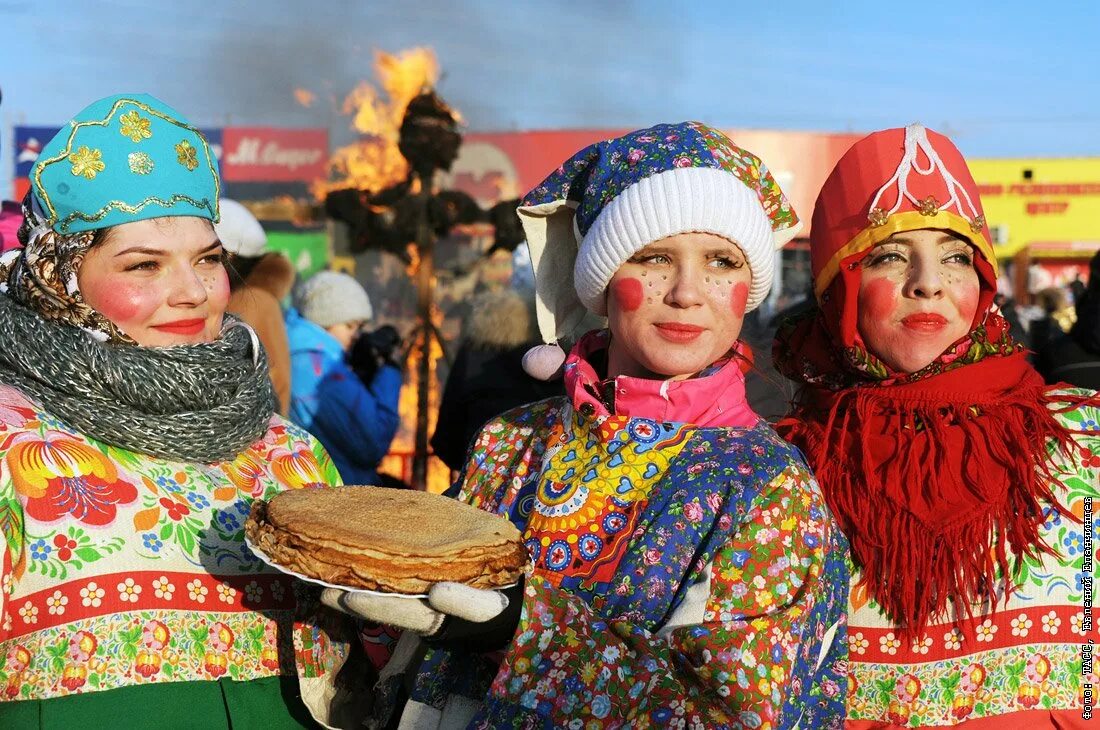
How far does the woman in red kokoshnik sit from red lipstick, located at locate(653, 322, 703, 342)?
1.71ft

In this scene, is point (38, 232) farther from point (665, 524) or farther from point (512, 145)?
point (512, 145)

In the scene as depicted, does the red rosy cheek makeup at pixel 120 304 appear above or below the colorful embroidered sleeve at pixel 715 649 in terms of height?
→ above

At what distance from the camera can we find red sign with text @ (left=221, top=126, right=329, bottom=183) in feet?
95.2

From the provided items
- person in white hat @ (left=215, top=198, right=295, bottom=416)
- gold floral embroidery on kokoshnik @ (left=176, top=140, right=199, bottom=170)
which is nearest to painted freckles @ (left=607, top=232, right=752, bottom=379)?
gold floral embroidery on kokoshnik @ (left=176, top=140, right=199, bottom=170)

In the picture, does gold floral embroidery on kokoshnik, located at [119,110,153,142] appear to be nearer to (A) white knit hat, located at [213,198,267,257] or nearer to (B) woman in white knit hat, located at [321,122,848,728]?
(B) woman in white knit hat, located at [321,122,848,728]

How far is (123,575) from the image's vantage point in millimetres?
2605

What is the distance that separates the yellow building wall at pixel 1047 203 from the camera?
2998cm

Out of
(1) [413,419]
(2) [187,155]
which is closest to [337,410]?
(1) [413,419]

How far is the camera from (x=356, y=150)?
8.39m

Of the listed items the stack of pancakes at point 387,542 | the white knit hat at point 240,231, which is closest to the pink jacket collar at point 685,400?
the stack of pancakes at point 387,542

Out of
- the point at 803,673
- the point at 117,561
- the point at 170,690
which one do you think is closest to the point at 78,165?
the point at 117,561

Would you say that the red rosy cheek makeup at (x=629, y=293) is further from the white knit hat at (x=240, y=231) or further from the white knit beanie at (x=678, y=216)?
the white knit hat at (x=240, y=231)

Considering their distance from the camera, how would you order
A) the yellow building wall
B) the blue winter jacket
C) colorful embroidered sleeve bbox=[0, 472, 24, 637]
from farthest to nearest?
the yellow building wall < the blue winter jacket < colorful embroidered sleeve bbox=[0, 472, 24, 637]

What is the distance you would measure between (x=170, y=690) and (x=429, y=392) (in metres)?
5.41
